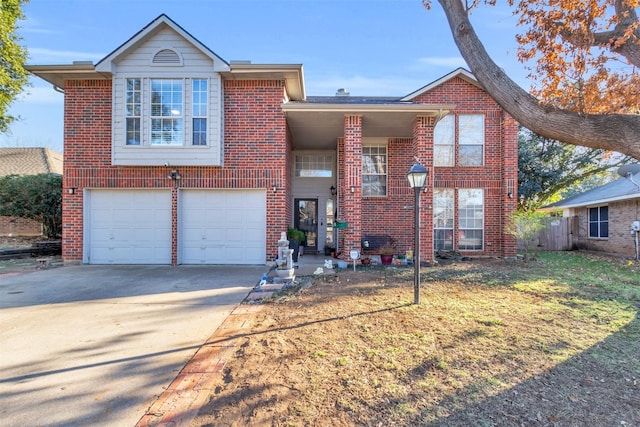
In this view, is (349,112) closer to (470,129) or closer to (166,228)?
(470,129)

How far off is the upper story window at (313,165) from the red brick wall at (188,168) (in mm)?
3433

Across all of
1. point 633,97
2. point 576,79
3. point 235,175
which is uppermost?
point 576,79

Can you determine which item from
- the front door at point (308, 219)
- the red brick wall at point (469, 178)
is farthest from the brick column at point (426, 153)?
the front door at point (308, 219)

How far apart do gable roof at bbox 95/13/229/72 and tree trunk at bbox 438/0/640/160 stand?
5.70 m

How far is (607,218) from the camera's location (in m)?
14.0

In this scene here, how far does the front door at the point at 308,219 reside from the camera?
1221 centimetres

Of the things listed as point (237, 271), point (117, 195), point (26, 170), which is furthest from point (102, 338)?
point (26, 170)

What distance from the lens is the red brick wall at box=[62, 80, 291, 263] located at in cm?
873

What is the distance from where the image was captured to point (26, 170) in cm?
1825

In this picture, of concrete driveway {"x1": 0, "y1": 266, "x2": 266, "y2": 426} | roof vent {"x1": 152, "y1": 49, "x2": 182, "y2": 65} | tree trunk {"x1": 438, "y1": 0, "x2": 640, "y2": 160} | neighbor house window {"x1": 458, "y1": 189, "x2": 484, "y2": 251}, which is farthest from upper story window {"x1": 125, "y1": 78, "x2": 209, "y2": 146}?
neighbor house window {"x1": 458, "y1": 189, "x2": 484, "y2": 251}

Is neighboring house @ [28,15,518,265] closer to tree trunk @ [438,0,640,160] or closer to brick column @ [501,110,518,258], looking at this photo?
tree trunk @ [438,0,640,160]

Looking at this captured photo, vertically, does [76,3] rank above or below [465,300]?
above

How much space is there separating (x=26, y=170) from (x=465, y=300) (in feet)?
78.3

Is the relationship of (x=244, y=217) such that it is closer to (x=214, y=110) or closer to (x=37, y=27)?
(x=214, y=110)
